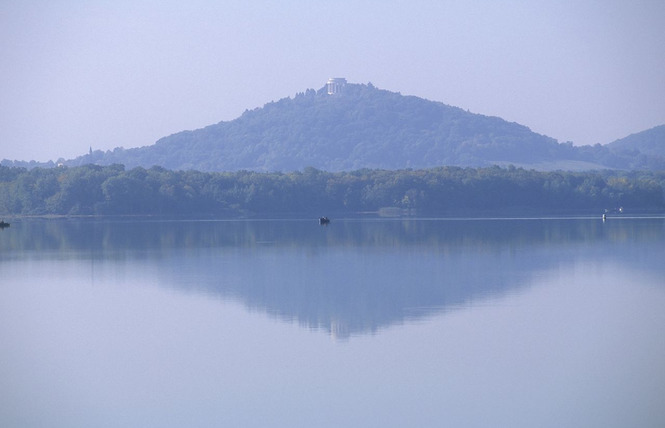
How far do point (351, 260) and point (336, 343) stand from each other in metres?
15.1

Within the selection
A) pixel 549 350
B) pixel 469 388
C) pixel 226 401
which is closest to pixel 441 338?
pixel 549 350

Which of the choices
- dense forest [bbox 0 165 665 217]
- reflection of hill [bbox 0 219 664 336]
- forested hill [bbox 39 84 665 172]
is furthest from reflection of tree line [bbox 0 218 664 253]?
forested hill [bbox 39 84 665 172]

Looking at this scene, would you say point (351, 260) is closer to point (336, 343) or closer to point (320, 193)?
point (336, 343)

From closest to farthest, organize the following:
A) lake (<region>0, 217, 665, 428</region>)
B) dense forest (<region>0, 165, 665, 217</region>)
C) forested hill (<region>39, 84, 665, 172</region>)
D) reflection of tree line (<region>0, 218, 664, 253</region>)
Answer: lake (<region>0, 217, 665, 428</region>), reflection of tree line (<region>0, 218, 664, 253</region>), dense forest (<region>0, 165, 665, 217</region>), forested hill (<region>39, 84, 665, 172</region>)

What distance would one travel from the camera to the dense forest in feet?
281

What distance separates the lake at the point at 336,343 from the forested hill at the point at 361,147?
14168 cm

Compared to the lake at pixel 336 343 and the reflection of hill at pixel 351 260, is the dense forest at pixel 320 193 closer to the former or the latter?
the reflection of hill at pixel 351 260

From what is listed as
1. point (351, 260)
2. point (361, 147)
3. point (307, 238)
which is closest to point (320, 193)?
point (307, 238)

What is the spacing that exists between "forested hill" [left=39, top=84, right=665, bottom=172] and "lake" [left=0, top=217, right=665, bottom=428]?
141684 mm

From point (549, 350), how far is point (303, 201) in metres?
78.4

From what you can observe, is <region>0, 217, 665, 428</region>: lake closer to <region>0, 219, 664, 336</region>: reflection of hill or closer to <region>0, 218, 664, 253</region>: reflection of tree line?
<region>0, 219, 664, 336</region>: reflection of hill

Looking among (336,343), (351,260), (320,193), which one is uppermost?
(320,193)

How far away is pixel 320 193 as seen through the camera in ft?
309

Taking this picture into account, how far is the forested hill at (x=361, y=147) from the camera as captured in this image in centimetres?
17425
